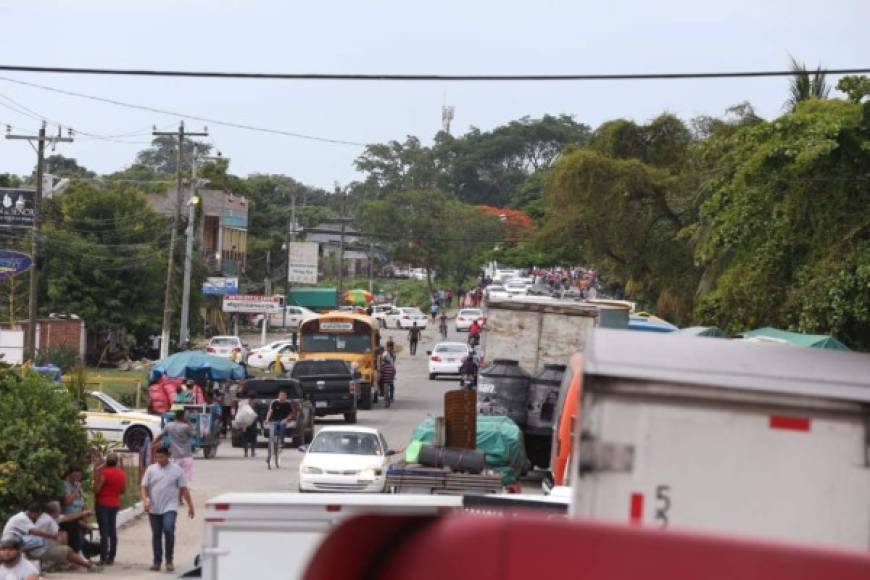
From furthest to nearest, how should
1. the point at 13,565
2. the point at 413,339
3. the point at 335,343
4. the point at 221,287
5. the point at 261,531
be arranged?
1. the point at 413,339
2. the point at 221,287
3. the point at 335,343
4. the point at 13,565
5. the point at 261,531

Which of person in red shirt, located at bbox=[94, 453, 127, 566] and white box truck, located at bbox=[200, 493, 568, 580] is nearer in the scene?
white box truck, located at bbox=[200, 493, 568, 580]

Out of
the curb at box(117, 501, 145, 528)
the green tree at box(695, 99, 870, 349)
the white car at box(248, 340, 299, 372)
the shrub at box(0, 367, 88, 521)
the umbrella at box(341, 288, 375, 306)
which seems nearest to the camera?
Result: the shrub at box(0, 367, 88, 521)

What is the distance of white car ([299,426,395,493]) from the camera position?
27219 mm

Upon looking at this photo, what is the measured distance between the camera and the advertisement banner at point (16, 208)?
47719 millimetres

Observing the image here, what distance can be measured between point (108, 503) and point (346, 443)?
8498 millimetres

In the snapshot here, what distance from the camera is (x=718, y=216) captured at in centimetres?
2814

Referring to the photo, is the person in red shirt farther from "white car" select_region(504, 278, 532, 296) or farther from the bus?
"white car" select_region(504, 278, 532, 296)

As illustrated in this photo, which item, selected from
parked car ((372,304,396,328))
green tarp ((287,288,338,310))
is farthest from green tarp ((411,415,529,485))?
green tarp ((287,288,338,310))

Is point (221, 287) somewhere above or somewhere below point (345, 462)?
above

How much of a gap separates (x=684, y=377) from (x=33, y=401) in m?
17.1

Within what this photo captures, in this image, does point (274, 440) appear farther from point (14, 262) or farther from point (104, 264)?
point (104, 264)

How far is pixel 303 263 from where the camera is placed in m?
88.6

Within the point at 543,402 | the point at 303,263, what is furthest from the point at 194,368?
the point at 303,263

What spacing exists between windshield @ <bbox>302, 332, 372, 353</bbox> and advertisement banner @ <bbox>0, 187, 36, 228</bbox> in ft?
29.4
